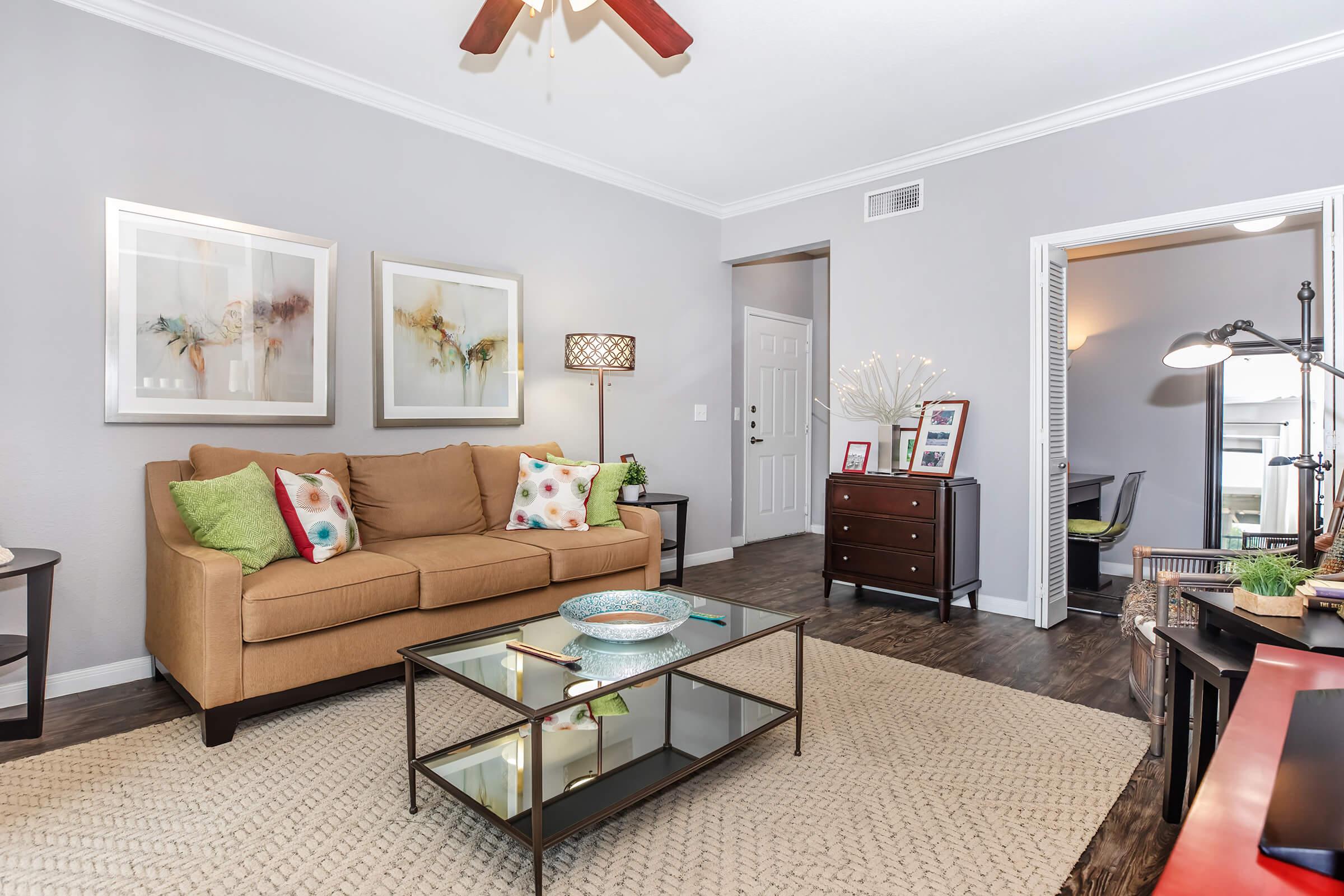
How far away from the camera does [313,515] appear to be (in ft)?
9.16

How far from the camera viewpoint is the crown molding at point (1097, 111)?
3.12 metres

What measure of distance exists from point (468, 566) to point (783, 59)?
8.66ft

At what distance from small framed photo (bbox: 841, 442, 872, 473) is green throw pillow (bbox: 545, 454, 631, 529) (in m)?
1.55

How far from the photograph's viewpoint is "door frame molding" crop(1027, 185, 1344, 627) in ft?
10.1

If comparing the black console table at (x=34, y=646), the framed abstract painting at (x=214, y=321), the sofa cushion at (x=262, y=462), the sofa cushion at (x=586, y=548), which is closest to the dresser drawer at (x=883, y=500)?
the sofa cushion at (x=586, y=548)

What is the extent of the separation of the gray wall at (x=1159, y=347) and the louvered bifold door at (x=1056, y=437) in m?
1.38

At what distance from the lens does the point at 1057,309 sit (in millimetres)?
3973

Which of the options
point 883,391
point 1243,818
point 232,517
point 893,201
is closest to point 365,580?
point 232,517

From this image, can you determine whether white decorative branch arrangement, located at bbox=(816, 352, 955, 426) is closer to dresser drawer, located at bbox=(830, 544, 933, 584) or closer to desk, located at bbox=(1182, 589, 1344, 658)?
dresser drawer, located at bbox=(830, 544, 933, 584)

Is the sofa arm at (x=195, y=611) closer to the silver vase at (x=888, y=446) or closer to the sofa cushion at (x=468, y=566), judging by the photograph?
the sofa cushion at (x=468, y=566)

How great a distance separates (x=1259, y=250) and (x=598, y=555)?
4.63 meters

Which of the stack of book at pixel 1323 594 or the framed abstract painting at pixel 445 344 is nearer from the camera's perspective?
the stack of book at pixel 1323 594

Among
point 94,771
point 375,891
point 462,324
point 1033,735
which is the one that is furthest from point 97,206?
point 1033,735

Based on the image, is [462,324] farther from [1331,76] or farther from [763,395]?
[1331,76]
